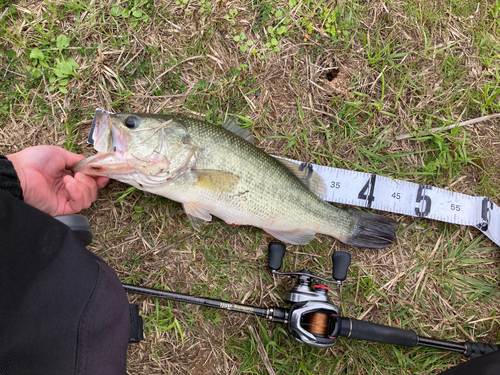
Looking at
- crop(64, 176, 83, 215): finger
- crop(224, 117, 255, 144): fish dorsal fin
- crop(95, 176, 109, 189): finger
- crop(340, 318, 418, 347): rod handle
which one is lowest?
crop(340, 318, 418, 347): rod handle

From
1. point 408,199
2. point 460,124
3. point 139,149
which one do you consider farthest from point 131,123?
point 460,124

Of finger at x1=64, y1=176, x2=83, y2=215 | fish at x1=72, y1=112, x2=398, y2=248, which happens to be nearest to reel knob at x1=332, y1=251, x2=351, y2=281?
fish at x1=72, y1=112, x2=398, y2=248

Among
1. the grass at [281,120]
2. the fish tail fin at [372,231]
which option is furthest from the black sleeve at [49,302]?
the fish tail fin at [372,231]

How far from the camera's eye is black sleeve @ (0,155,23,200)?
2.22m

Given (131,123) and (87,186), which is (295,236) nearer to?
(131,123)

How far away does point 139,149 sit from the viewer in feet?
8.63

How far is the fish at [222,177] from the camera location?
263 centimetres

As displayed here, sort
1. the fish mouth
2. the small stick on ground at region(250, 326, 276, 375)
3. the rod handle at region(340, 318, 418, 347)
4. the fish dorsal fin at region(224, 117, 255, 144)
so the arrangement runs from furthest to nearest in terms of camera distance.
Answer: the small stick on ground at region(250, 326, 276, 375), the fish dorsal fin at region(224, 117, 255, 144), the rod handle at region(340, 318, 418, 347), the fish mouth

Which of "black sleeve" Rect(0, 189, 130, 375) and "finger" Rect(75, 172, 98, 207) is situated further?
"finger" Rect(75, 172, 98, 207)

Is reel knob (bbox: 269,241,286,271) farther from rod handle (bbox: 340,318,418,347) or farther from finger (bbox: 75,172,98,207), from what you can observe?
finger (bbox: 75,172,98,207)

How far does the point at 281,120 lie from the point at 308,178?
722 mm

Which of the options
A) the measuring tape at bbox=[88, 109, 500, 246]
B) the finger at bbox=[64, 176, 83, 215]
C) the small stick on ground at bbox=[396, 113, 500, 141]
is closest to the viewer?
the finger at bbox=[64, 176, 83, 215]

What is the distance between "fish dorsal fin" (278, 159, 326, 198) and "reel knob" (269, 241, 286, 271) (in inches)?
25.4

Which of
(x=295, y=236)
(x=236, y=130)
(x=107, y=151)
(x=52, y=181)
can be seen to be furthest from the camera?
(x=295, y=236)
